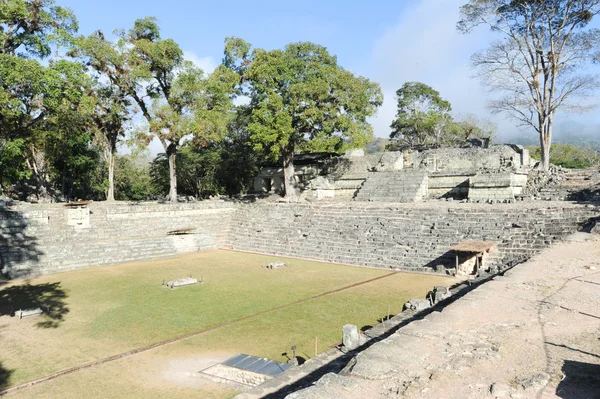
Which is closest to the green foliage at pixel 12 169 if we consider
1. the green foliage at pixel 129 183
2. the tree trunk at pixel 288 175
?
the green foliage at pixel 129 183

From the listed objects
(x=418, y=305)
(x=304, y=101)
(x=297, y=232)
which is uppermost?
(x=304, y=101)

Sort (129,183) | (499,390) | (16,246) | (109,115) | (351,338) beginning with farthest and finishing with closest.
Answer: (129,183) → (109,115) → (16,246) → (351,338) → (499,390)

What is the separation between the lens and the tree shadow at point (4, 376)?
243 inches

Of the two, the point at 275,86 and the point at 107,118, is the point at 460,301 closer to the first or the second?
the point at 275,86

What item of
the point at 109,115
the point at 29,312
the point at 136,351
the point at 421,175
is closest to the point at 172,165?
the point at 109,115

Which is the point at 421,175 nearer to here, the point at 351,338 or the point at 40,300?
the point at 351,338

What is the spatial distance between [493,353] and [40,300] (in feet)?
36.8

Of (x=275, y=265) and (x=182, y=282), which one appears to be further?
(x=275, y=265)

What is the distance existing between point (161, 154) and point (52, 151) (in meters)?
10.0

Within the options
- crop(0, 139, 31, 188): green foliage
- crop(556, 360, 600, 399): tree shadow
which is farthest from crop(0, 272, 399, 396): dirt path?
crop(0, 139, 31, 188): green foliage

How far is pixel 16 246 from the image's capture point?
1496 cm

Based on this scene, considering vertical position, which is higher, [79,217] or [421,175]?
[421,175]

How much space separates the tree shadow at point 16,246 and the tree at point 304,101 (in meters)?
11.3

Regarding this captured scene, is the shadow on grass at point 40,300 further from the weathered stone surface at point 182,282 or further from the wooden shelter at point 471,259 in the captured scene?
the wooden shelter at point 471,259
